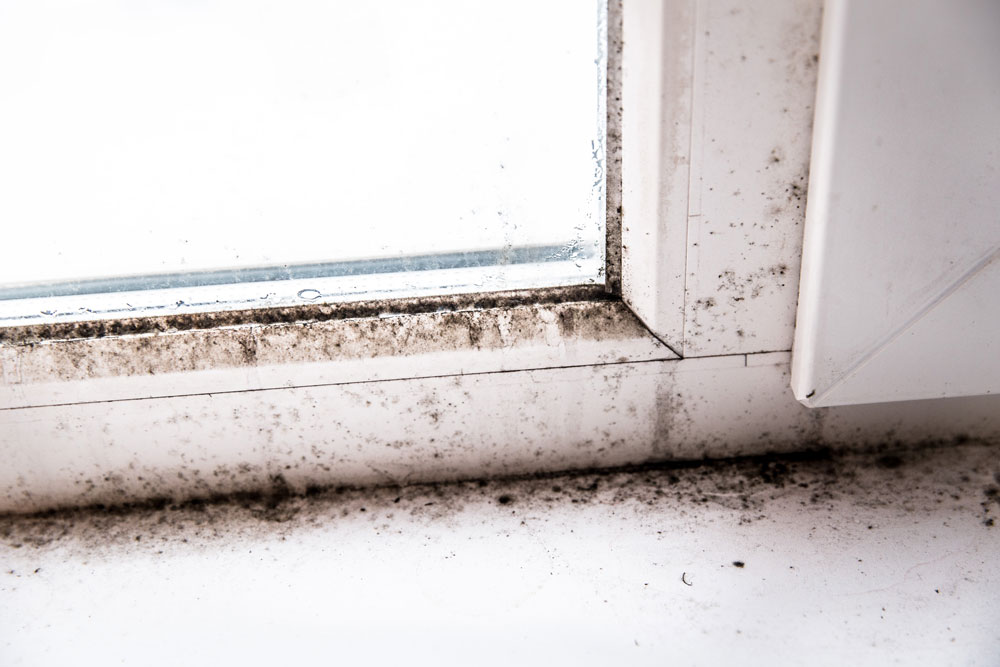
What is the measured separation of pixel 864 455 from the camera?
750mm

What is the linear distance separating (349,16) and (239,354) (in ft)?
1.18

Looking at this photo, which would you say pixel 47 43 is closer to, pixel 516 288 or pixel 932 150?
pixel 516 288

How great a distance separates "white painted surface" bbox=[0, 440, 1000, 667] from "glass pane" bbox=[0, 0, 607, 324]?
25cm

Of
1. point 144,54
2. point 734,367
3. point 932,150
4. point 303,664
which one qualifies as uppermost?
point 144,54

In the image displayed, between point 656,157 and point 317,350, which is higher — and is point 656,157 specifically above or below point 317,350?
above

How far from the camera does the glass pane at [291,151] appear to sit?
0.61 meters

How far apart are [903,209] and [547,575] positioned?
469 mm

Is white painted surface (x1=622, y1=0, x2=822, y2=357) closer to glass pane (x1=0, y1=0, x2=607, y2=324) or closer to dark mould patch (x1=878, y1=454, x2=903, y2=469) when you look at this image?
glass pane (x1=0, y1=0, x2=607, y2=324)

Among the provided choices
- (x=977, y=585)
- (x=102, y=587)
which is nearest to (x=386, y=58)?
(x=102, y=587)

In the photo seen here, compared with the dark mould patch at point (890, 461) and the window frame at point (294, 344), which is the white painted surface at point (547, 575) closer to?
the dark mould patch at point (890, 461)

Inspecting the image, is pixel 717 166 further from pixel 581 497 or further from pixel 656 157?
pixel 581 497

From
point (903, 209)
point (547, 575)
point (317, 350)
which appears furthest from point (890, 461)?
point (317, 350)

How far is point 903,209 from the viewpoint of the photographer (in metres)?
0.57

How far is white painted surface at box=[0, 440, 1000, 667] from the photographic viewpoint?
55cm
